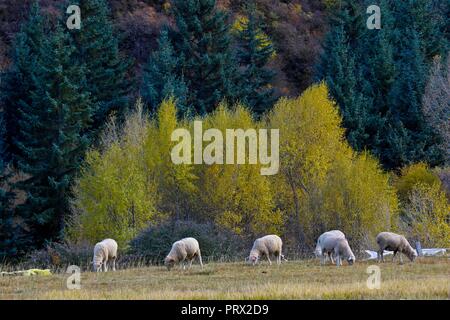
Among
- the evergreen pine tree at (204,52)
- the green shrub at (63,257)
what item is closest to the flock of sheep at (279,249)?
the green shrub at (63,257)

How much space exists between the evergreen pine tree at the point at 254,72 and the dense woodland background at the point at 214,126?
174mm

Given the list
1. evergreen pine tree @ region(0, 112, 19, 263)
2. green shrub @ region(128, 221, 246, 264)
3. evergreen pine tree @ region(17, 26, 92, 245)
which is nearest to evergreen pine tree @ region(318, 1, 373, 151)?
evergreen pine tree @ region(17, 26, 92, 245)

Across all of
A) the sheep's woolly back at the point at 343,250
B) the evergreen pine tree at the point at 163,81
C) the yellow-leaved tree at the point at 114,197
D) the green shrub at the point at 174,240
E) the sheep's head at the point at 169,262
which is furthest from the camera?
the evergreen pine tree at the point at 163,81

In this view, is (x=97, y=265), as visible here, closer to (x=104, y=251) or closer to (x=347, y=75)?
(x=104, y=251)

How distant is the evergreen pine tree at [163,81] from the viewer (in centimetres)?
5841

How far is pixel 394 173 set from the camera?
191ft

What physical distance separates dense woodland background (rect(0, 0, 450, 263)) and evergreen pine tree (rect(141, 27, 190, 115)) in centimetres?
13

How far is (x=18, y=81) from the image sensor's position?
63.4 metres

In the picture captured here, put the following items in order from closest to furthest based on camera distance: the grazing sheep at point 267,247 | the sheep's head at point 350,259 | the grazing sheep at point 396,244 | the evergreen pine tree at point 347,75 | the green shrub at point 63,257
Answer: the sheep's head at point 350,259, the grazing sheep at point 396,244, the grazing sheep at point 267,247, the green shrub at point 63,257, the evergreen pine tree at point 347,75

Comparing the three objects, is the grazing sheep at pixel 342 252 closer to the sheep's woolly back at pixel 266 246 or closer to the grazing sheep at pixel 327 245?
the grazing sheep at pixel 327 245

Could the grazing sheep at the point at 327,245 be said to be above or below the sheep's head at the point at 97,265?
above

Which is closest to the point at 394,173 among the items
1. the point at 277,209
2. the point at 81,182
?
the point at 277,209

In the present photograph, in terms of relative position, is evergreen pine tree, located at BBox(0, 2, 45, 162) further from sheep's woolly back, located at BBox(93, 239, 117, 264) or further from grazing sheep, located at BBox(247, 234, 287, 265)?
grazing sheep, located at BBox(247, 234, 287, 265)
